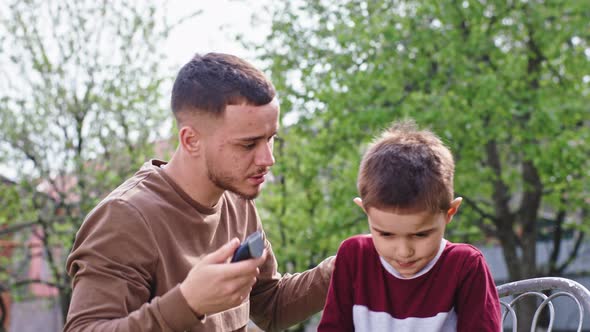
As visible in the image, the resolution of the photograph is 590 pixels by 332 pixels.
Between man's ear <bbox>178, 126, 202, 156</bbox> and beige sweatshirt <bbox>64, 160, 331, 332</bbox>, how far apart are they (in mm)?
126

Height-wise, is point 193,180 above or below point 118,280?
above

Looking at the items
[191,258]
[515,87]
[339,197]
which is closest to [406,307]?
[191,258]

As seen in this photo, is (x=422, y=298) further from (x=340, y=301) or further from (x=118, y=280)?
(x=118, y=280)

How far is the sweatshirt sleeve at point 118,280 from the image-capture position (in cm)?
211

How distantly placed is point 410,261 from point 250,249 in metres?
0.45

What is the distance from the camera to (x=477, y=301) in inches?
83.9

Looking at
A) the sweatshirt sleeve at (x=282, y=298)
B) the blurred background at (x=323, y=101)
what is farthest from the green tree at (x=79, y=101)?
the sweatshirt sleeve at (x=282, y=298)

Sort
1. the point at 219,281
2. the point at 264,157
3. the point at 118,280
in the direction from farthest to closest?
the point at 264,157 → the point at 118,280 → the point at 219,281

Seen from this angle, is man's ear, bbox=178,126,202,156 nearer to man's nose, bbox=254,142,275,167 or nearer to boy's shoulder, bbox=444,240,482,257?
man's nose, bbox=254,142,275,167

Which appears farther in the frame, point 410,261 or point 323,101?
point 323,101

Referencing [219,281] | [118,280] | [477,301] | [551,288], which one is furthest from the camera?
[551,288]

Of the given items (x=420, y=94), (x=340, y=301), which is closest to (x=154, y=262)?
(x=340, y=301)

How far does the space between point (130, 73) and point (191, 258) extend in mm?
8213

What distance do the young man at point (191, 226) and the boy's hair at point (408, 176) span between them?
403mm
